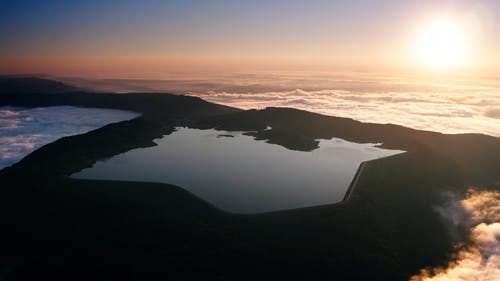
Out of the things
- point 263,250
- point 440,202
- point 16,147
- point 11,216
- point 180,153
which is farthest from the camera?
point 16,147

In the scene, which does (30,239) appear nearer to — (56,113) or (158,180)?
(158,180)

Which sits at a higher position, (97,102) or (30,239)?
(97,102)

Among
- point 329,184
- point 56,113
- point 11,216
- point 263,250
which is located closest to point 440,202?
point 329,184

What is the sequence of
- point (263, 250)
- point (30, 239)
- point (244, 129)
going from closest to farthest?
point (263, 250), point (30, 239), point (244, 129)

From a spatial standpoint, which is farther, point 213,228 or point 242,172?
point 242,172

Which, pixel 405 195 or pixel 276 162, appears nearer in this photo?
pixel 405 195

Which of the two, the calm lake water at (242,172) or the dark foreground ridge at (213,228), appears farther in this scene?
the calm lake water at (242,172)
